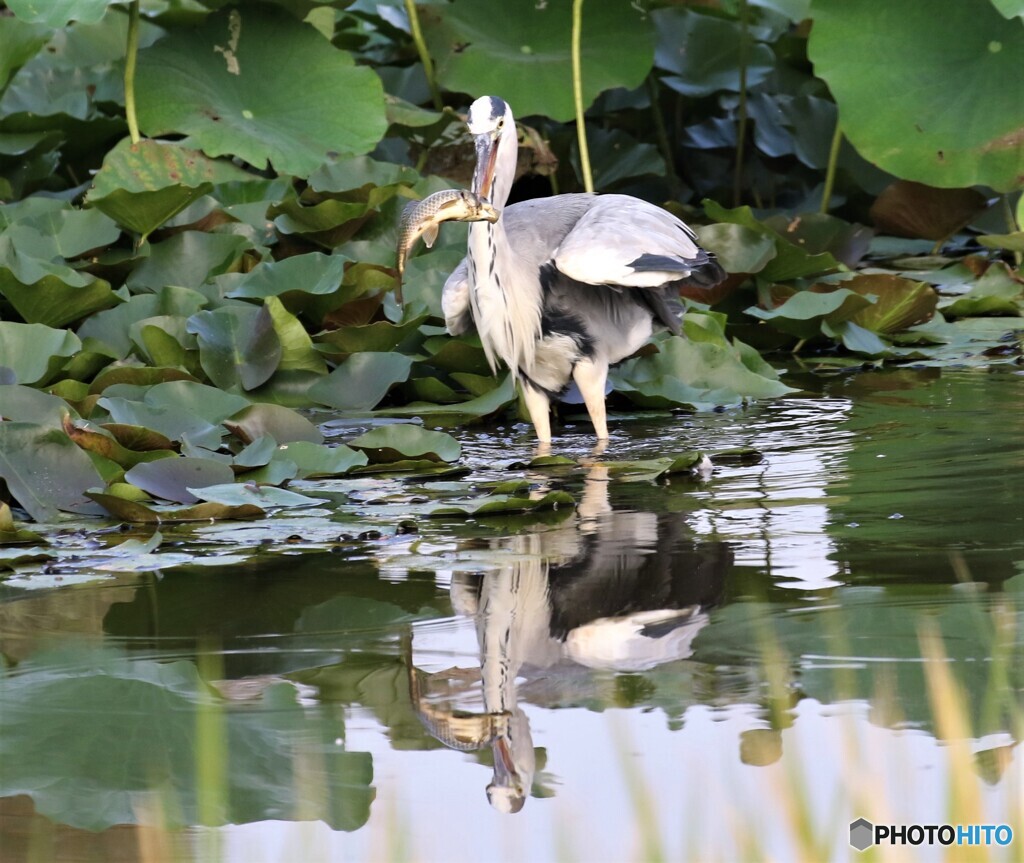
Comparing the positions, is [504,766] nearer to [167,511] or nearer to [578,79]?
[167,511]

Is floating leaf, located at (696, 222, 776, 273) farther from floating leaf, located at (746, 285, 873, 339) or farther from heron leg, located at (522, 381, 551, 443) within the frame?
heron leg, located at (522, 381, 551, 443)

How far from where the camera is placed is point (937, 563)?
9.00 feet

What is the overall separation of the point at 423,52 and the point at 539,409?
10.3 ft

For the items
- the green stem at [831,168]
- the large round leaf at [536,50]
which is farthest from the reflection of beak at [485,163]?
the green stem at [831,168]

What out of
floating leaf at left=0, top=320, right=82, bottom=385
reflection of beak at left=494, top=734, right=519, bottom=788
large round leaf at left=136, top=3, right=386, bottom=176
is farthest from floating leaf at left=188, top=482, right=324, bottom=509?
large round leaf at left=136, top=3, right=386, bottom=176

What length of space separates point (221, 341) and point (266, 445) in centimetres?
91

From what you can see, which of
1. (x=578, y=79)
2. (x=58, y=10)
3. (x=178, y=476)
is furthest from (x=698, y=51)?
(x=178, y=476)

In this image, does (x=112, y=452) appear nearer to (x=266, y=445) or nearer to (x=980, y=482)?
(x=266, y=445)

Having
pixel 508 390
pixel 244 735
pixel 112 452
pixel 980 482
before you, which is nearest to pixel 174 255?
pixel 508 390

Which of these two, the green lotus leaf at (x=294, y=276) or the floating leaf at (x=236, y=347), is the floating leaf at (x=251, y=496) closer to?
the floating leaf at (x=236, y=347)

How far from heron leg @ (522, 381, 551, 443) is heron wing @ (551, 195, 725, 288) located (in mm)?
382

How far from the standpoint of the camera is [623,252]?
402 centimetres

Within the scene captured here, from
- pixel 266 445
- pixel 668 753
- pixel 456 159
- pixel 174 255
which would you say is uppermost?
pixel 456 159

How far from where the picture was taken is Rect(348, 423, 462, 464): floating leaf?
3.77m
